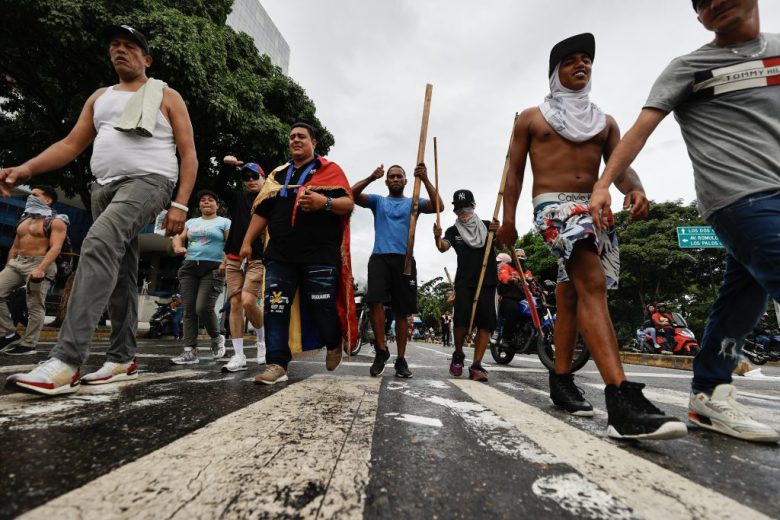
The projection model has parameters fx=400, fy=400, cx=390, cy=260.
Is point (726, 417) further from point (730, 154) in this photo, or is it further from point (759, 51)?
point (759, 51)

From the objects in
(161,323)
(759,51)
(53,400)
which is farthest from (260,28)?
(759,51)

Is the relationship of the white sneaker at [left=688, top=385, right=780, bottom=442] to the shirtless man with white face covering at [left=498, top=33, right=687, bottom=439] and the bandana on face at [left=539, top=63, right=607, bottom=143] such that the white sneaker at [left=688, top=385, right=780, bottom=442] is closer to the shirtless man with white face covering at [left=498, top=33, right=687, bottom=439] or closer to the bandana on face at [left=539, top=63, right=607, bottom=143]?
the shirtless man with white face covering at [left=498, top=33, right=687, bottom=439]

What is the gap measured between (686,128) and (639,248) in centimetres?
2587

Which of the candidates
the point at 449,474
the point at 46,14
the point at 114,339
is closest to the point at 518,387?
the point at 449,474

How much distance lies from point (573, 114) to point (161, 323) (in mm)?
12971

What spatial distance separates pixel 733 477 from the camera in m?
1.11

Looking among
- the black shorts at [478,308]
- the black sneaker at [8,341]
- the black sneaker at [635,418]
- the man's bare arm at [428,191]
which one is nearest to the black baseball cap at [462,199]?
the man's bare arm at [428,191]

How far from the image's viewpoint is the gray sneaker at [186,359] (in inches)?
156

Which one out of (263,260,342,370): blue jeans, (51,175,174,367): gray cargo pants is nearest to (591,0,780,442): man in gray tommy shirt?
(263,260,342,370): blue jeans

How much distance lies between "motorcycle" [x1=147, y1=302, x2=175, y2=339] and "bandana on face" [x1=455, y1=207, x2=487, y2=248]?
35.8ft

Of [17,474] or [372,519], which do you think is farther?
[17,474]

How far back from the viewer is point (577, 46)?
2.31 metres

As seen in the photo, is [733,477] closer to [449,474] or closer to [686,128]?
[449,474]

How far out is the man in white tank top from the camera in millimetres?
2045
